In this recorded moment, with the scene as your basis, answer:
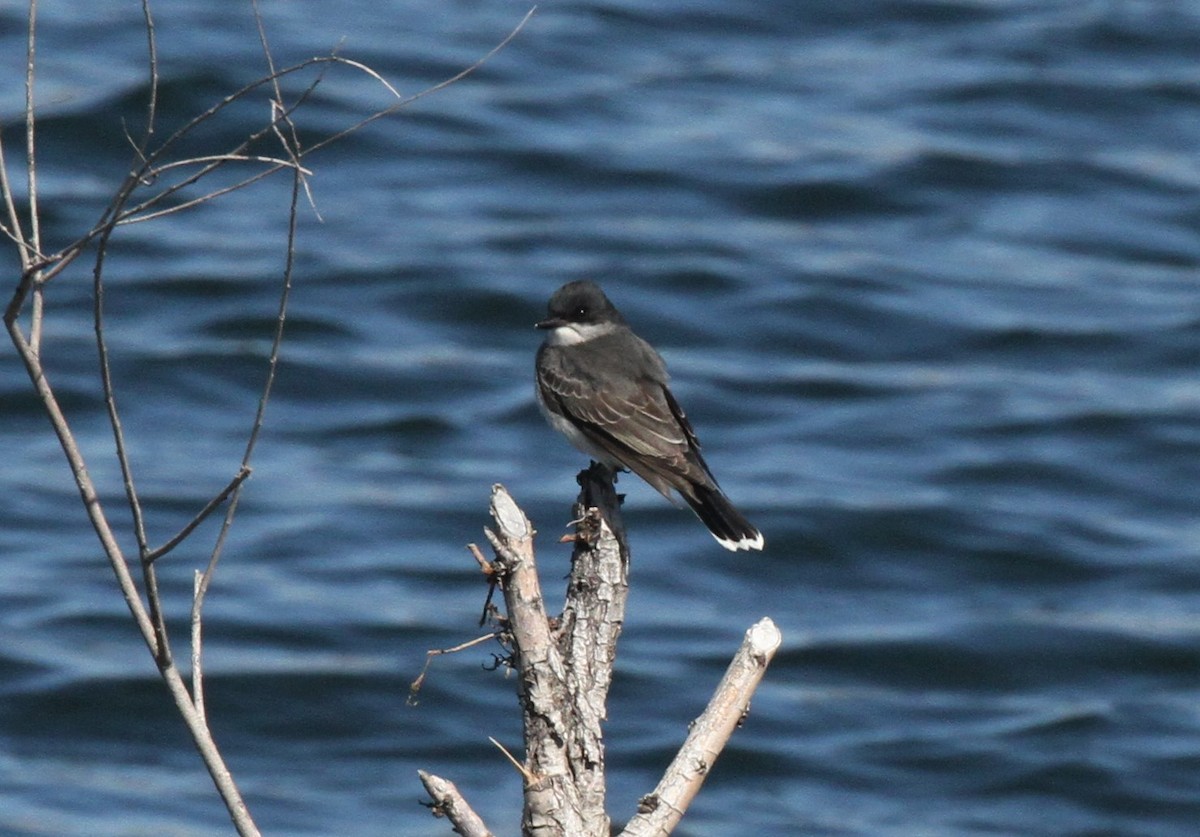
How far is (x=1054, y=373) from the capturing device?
25703 millimetres

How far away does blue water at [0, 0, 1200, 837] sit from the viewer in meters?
18.4

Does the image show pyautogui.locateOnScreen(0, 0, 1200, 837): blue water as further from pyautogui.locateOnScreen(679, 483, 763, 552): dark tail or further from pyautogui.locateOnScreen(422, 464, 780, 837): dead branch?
pyautogui.locateOnScreen(422, 464, 780, 837): dead branch

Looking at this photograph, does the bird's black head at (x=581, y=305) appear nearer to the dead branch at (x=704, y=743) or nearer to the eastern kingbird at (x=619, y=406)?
the eastern kingbird at (x=619, y=406)

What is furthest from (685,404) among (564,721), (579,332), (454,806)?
(454,806)

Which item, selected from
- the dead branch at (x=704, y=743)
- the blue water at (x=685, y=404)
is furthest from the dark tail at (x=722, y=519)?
the blue water at (x=685, y=404)

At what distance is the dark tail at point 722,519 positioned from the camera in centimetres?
904

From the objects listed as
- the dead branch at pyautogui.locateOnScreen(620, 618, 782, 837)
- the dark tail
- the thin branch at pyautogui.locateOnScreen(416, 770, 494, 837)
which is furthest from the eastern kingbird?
the thin branch at pyautogui.locateOnScreen(416, 770, 494, 837)

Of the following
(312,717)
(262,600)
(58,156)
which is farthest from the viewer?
(58,156)

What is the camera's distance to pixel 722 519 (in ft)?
30.3

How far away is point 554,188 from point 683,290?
13.8ft

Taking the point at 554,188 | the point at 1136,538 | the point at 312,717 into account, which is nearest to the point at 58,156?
the point at 554,188

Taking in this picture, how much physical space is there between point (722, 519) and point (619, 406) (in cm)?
86

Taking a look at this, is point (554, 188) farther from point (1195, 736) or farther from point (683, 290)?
point (1195, 736)

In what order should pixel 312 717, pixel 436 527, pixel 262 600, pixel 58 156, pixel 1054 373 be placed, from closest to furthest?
pixel 312 717, pixel 262 600, pixel 436 527, pixel 1054 373, pixel 58 156
